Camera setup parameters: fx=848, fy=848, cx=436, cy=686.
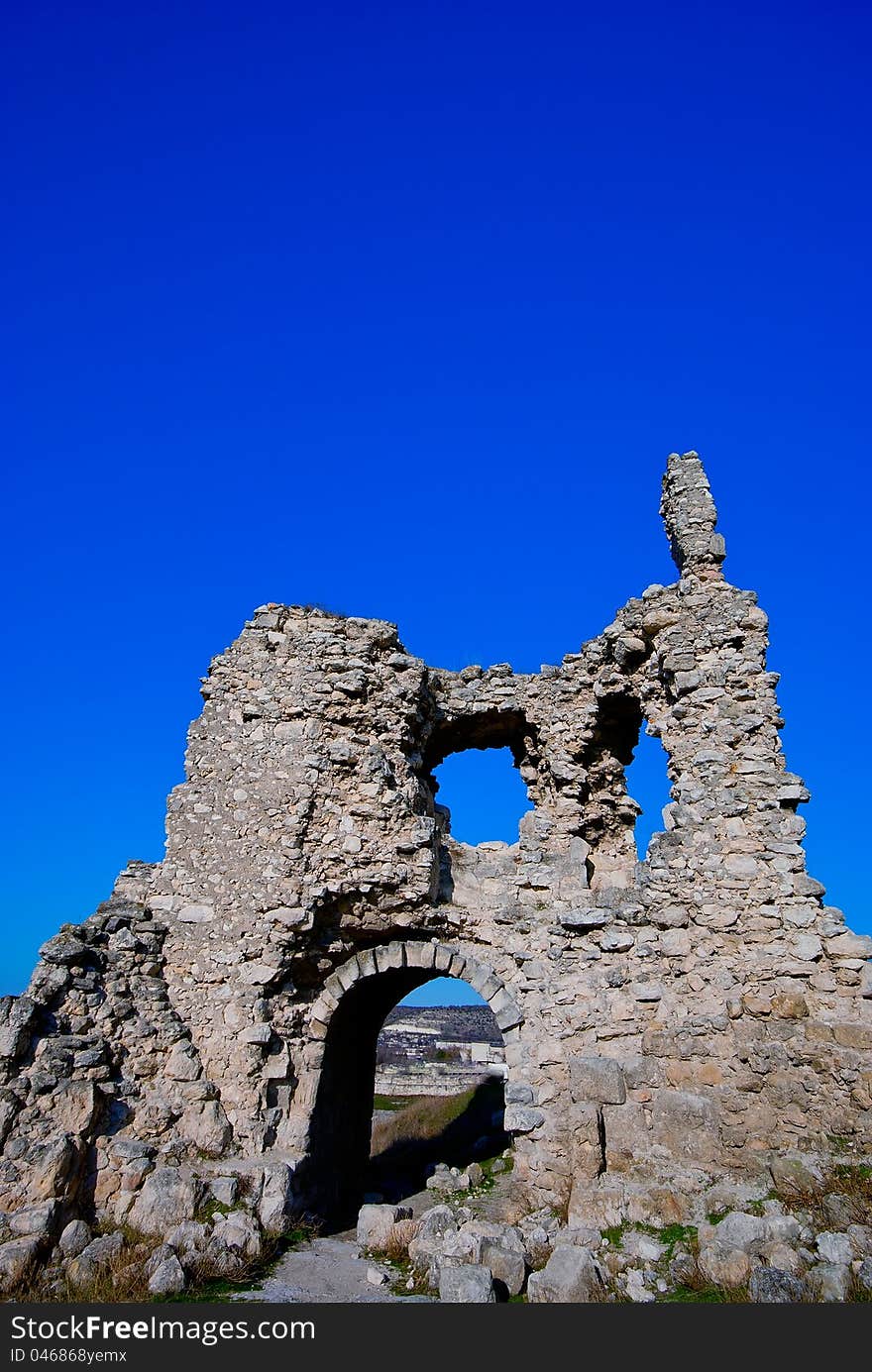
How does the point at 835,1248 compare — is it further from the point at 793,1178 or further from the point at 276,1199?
the point at 276,1199

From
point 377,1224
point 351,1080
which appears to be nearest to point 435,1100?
point 351,1080

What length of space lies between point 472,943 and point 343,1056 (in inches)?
115

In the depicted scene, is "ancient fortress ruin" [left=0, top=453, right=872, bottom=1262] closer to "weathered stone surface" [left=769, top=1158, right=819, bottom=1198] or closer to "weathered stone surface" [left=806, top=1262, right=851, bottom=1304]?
"weathered stone surface" [left=769, top=1158, right=819, bottom=1198]

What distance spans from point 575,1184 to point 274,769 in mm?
5679

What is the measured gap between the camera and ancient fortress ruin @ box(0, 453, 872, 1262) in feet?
27.0

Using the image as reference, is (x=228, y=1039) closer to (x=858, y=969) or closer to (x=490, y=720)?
(x=490, y=720)

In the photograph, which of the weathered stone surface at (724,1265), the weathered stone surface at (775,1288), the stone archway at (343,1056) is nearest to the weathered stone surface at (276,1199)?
the stone archway at (343,1056)

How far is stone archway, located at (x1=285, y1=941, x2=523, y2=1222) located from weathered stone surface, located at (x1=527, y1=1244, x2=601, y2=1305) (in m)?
3.39

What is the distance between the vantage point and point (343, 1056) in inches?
466

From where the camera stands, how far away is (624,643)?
1141 centimetres

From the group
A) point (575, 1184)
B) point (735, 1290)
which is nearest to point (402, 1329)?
point (735, 1290)

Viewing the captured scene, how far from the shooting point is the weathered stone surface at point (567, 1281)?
6.11 metres

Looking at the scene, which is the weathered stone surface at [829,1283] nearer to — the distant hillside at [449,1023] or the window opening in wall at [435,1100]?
the window opening in wall at [435,1100]

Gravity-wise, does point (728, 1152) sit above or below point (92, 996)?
below
